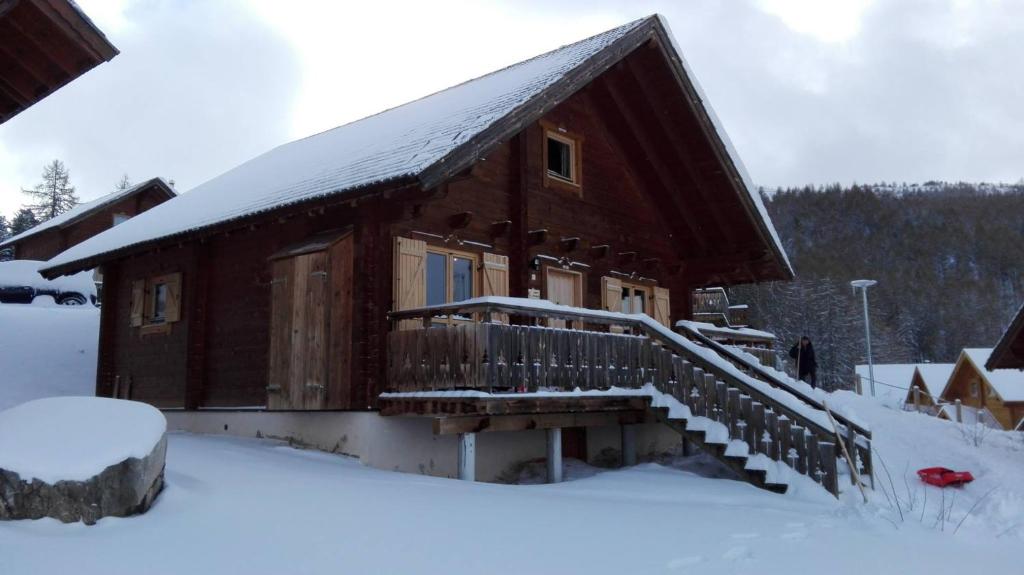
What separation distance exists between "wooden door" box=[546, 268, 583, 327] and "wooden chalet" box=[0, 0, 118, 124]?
767 centimetres

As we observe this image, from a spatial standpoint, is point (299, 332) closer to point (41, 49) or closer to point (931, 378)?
point (41, 49)

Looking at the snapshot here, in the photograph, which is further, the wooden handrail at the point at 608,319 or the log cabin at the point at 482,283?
the log cabin at the point at 482,283

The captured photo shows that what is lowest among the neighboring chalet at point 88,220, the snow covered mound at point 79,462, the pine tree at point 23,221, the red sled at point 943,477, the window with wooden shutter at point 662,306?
the red sled at point 943,477

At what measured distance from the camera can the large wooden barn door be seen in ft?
39.8

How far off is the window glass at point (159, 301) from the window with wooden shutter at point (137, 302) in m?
0.29

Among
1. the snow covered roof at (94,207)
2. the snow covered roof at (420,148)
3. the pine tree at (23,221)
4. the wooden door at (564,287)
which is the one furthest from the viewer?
the pine tree at (23,221)

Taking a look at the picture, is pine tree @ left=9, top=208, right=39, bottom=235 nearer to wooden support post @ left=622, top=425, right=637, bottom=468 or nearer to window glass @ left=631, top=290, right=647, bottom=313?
window glass @ left=631, top=290, right=647, bottom=313

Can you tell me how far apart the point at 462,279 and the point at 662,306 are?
5.88 m

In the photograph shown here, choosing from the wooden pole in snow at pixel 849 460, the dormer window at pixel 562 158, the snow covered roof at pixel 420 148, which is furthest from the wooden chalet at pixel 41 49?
the wooden pole in snow at pixel 849 460

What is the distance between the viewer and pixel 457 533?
7352 mm

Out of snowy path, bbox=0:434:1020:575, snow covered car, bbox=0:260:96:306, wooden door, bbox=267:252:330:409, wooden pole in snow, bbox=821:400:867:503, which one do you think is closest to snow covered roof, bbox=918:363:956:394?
snow covered car, bbox=0:260:96:306

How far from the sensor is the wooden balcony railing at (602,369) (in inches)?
406

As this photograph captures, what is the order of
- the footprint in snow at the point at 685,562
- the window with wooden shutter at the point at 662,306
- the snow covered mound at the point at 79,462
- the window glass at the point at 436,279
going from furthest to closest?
the window with wooden shutter at the point at 662,306
the window glass at the point at 436,279
the footprint in snow at the point at 685,562
the snow covered mound at the point at 79,462

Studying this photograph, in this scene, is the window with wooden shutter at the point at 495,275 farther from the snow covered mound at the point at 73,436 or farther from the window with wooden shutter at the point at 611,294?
the snow covered mound at the point at 73,436
